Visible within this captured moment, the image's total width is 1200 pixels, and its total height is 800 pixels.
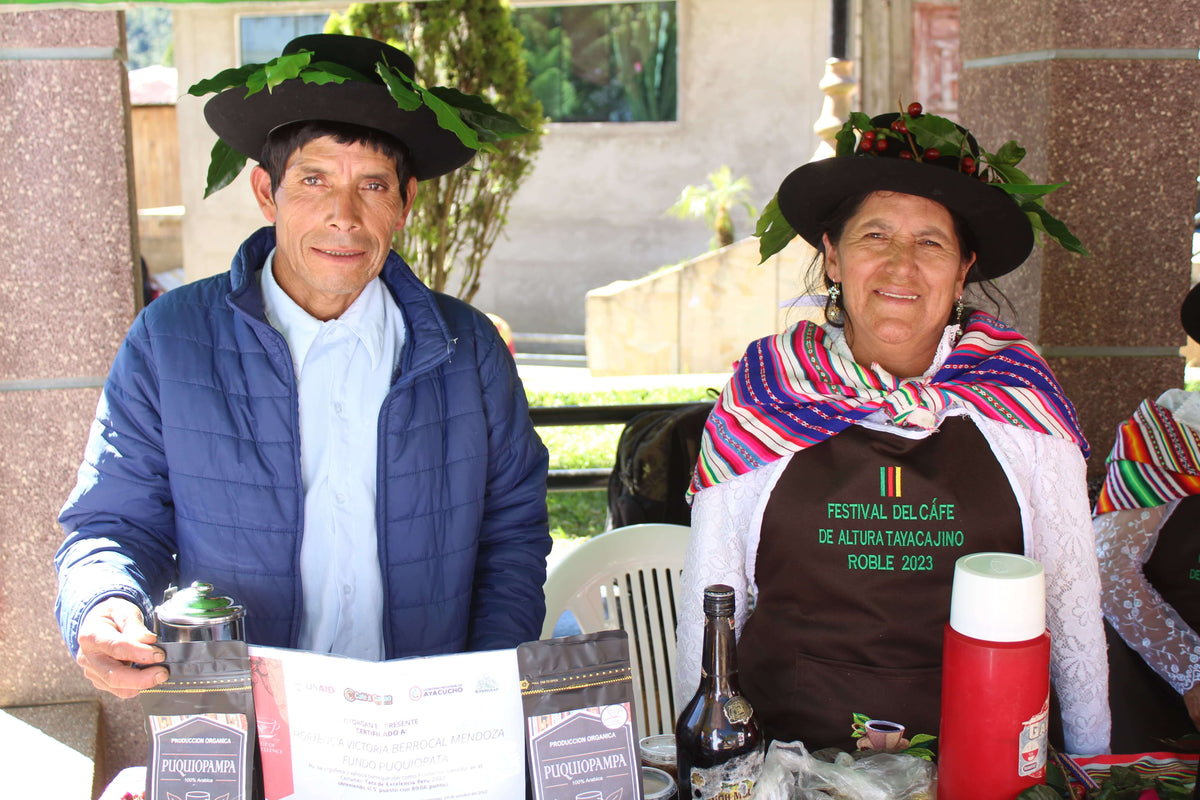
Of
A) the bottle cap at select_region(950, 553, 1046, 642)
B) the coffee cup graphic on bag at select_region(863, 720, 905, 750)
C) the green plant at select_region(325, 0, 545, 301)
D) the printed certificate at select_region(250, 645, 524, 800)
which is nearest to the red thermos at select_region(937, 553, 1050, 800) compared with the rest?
the bottle cap at select_region(950, 553, 1046, 642)

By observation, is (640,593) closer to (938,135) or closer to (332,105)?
(938,135)

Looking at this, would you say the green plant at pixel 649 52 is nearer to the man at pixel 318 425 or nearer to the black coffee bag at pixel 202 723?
the man at pixel 318 425

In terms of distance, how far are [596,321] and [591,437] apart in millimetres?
2506

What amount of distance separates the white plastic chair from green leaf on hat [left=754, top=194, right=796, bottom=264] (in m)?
0.69

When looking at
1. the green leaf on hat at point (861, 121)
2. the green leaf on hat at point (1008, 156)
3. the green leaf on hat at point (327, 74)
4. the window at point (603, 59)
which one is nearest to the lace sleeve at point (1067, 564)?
the green leaf on hat at point (1008, 156)

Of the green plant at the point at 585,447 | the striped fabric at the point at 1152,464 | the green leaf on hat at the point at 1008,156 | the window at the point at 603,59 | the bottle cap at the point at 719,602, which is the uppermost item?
the window at the point at 603,59

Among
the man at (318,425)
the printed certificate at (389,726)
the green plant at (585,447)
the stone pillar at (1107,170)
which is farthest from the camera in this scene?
the green plant at (585,447)

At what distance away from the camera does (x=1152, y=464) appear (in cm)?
255

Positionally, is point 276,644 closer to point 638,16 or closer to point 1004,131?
point 1004,131

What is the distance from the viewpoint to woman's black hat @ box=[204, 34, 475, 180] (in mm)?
1892

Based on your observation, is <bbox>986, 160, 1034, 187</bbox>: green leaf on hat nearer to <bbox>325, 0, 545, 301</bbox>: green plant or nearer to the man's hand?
the man's hand

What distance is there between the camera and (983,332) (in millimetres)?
2176

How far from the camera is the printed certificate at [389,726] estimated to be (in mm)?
1248

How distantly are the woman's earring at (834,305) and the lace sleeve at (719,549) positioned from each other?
17.2 inches
